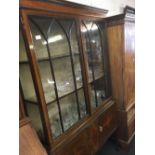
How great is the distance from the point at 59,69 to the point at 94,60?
22.5 inches

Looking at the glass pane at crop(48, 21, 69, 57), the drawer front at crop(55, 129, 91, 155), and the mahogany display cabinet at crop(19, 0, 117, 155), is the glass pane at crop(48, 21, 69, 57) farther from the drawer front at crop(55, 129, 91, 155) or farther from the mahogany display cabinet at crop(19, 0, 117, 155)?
the drawer front at crop(55, 129, 91, 155)

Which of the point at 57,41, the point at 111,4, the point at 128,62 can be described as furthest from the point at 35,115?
the point at 111,4

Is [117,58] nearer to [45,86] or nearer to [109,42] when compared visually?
[109,42]

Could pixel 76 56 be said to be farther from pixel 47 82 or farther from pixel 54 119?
pixel 54 119

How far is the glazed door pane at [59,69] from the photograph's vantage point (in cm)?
133

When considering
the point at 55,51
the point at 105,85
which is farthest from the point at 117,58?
the point at 55,51

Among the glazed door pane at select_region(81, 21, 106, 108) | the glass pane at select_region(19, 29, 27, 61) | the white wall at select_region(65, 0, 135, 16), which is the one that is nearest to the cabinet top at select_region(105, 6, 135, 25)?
the glazed door pane at select_region(81, 21, 106, 108)

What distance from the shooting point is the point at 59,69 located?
61.4 inches

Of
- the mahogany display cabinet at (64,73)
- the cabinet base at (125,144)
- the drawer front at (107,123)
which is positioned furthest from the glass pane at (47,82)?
the cabinet base at (125,144)

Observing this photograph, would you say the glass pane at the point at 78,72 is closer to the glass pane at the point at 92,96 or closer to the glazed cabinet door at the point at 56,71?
the glazed cabinet door at the point at 56,71

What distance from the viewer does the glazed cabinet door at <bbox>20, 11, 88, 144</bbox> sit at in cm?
129

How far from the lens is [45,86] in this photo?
4.73ft

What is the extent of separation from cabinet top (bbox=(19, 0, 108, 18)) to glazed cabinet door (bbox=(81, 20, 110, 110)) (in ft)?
0.35

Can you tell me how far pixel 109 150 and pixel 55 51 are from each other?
1.64 metres
